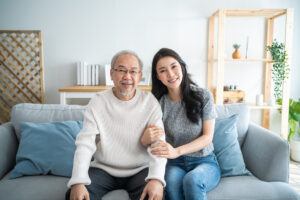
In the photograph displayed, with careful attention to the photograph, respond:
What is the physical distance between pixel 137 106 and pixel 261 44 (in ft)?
7.98

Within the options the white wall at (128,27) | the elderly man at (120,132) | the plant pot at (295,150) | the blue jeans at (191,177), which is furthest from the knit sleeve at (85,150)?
the plant pot at (295,150)

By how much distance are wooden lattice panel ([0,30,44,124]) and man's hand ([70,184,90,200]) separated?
220cm

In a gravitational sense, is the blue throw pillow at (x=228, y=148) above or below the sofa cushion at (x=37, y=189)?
above

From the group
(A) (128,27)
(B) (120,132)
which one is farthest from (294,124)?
(B) (120,132)

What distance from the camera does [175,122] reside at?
4.49 feet

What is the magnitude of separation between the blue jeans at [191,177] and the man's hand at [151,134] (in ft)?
0.71

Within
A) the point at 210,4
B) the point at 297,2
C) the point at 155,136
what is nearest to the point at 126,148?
the point at 155,136

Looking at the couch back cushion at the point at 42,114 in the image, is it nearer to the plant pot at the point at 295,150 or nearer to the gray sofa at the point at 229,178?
the gray sofa at the point at 229,178

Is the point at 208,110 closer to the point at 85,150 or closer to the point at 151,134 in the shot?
the point at 151,134

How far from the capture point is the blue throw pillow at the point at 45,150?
53.7 inches

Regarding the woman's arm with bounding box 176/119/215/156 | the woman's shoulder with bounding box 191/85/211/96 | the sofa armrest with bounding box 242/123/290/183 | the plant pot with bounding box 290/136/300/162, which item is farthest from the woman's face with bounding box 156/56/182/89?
the plant pot with bounding box 290/136/300/162

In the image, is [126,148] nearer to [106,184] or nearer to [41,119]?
[106,184]

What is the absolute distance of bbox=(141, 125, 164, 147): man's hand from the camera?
45.6 inches

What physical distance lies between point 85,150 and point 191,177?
514mm
